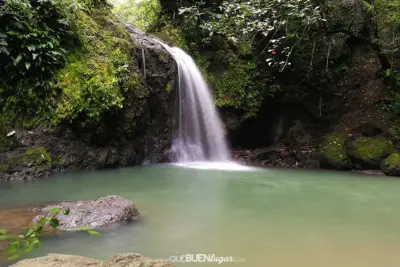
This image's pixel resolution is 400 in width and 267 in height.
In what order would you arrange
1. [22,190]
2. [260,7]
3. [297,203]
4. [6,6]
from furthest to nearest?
[260,7] < [6,6] < [22,190] < [297,203]

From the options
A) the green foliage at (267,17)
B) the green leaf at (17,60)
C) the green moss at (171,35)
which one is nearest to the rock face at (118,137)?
the green leaf at (17,60)

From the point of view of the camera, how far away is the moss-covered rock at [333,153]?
10.6 meters

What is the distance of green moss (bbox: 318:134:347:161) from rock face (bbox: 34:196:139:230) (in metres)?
7.66

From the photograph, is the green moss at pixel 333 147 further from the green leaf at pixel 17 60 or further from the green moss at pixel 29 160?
the green leaf at pixel 17 60

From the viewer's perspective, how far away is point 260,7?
10.4 m

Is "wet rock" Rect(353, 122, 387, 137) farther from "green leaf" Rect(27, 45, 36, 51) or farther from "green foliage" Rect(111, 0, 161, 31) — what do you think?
"green foliage" Rect(111, 0, 161, 31)

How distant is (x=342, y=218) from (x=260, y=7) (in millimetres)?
7094

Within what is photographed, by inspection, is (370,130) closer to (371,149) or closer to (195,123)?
(371,149)

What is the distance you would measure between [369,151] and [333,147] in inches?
46.2

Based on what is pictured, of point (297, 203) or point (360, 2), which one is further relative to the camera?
point (360, 2)

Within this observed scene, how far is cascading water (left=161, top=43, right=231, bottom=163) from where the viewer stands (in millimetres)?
12180

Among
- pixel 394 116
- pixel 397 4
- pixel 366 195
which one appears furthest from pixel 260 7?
pixel 366 195

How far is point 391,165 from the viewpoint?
951cm

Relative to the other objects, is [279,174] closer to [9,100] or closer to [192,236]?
[192,236]
